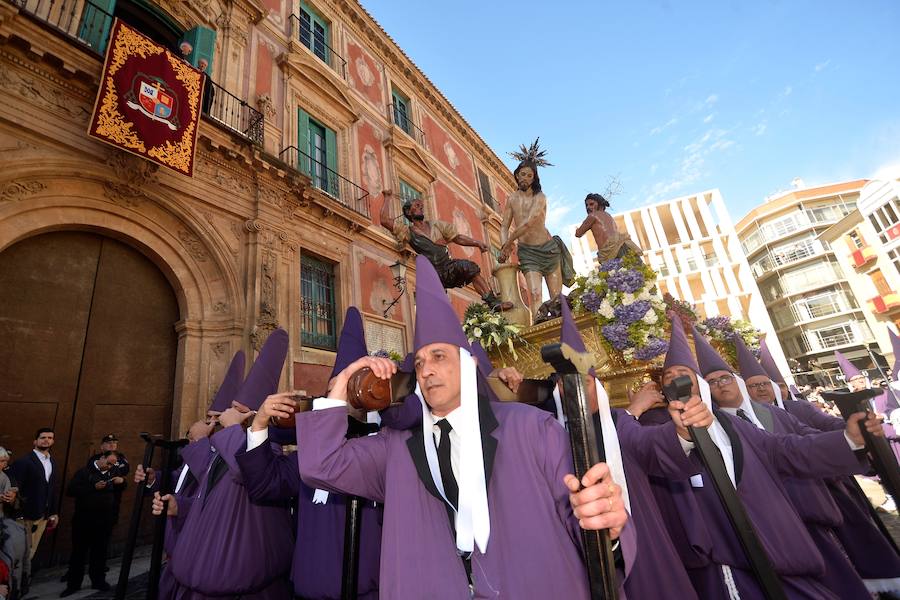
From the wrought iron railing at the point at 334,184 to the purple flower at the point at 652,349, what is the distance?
9.23 m

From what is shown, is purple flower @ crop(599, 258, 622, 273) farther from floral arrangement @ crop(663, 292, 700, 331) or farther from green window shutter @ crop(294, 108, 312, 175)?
green window shutter @ crop(294, 108, 312, 175)

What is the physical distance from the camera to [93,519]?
5355mm

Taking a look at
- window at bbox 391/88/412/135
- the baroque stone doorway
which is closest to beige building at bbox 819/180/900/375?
window at bbox 391/88/412/135

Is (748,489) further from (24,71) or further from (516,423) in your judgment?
(24,71)

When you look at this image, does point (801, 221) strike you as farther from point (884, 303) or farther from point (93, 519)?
point (93, 519)

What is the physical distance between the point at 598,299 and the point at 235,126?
→ 30.4ft

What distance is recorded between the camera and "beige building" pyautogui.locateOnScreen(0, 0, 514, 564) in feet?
20.7

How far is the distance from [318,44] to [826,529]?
1631cm

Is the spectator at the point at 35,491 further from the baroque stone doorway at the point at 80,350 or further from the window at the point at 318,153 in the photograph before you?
the window at the point at 318,153

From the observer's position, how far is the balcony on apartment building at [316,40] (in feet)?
41.0

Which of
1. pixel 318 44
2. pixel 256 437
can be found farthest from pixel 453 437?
pixel 318 44


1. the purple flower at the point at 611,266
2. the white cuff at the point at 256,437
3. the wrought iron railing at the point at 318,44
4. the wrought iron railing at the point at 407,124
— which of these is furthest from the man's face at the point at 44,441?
the wrought iron railing at the point at 407,124

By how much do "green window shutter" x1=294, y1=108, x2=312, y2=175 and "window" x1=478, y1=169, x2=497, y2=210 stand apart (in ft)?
35.7

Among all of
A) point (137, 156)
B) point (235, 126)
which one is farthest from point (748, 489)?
point (235, 126)
